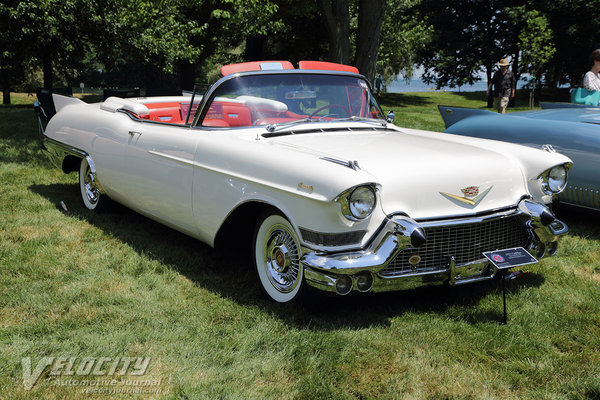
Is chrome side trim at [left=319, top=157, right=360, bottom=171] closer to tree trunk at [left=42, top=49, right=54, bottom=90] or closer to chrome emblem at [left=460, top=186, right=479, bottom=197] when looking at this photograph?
chrome emblem at [left=460, top=186, right=479, bottom=197]

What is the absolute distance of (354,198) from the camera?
2848 mm

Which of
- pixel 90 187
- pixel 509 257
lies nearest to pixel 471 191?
pixel 509 257

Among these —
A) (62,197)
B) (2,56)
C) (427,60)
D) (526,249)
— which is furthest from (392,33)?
(526,249)

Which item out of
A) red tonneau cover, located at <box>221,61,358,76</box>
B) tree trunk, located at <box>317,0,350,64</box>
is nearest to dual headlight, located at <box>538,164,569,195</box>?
red tonneau cover, located at <box>221,61,358,76</box>

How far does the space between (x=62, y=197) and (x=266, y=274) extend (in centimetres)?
353

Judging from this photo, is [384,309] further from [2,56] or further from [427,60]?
[427,60]

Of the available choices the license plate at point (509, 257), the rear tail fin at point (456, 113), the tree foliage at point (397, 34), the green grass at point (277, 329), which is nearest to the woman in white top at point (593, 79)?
the rear tail fin at point (456, 113)

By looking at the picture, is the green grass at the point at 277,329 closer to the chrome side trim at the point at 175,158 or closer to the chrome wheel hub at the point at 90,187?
the chrome side trim at the point at 175,158

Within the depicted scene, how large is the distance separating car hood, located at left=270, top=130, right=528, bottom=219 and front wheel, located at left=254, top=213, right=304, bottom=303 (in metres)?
0.47

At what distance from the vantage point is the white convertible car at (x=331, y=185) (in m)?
2.88

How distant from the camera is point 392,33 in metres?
21.9

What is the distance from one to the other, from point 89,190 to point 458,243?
370cm

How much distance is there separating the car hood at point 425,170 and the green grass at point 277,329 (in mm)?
637

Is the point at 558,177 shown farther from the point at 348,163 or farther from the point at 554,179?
the point at 348,163
